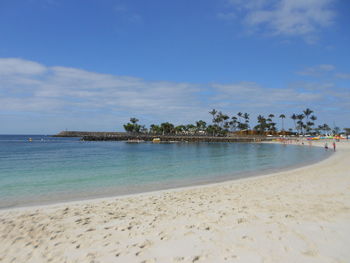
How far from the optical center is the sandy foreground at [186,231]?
4.00m

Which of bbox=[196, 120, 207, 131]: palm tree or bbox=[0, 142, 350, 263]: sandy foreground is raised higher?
bbox=[196, 120, 207, 131]: palm tree

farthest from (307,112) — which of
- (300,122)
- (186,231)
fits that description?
(186,231)

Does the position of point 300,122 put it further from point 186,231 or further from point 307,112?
point 186,231

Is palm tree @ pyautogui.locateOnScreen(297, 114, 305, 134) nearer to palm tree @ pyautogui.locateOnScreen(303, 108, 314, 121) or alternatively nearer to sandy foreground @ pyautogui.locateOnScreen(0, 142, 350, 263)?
palm tree @ pyautogui.locateOnScreen(303, 108, 314, 121)

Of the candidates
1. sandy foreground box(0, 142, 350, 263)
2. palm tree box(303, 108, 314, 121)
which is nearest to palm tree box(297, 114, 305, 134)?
palm tree box(303, 108, 314, 121)

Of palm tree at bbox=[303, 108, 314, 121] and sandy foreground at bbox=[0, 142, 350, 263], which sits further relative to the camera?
palm tree at bbox=[303, 108, 314, 121]

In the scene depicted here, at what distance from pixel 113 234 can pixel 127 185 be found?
7274 millimetres

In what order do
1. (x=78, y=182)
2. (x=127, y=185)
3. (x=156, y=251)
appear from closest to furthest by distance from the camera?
(x=156, y=251) → (x=127, y=185) → (x=78, y=182)

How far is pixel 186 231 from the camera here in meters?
5.04

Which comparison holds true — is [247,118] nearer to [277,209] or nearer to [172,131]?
[172,131]

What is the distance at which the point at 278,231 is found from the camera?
15.9 ft

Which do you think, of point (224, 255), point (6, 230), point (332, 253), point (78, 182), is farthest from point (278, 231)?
point (78, 182)

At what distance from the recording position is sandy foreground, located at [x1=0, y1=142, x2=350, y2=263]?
400 cm

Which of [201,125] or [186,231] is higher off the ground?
[201,125]
